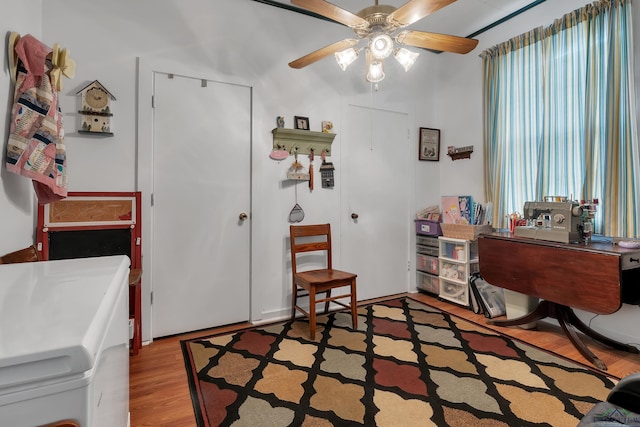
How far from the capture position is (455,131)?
3.59 meters

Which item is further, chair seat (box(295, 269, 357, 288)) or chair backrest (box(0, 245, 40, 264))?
chair seat (box(295, 269, 357, 288))

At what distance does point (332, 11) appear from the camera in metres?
1.65

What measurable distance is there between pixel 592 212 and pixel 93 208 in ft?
11.4

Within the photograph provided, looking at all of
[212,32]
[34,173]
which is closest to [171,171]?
[34,173]

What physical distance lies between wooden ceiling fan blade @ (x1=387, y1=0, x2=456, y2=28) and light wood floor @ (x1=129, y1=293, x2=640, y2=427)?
7.41 feet

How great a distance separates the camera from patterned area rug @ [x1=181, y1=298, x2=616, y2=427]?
1.57 metres

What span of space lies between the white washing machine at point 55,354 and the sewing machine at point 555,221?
2.64m

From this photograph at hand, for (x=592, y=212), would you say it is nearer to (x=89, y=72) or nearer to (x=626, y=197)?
(x=626, y=197)

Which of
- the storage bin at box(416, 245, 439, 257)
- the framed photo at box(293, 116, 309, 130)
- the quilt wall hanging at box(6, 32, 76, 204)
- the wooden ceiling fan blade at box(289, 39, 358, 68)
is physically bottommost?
the storage bin at box(416, 245, 439, 257)

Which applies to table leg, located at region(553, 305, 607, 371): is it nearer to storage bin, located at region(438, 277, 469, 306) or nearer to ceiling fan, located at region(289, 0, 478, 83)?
storage bin, located at region(438, 277, 469, 306)

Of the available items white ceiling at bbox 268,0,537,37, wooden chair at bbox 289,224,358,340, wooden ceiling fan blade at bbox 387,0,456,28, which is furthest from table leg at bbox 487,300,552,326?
white ceiling at bbox 268,0,537,37

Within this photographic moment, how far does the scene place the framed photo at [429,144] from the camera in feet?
12.0

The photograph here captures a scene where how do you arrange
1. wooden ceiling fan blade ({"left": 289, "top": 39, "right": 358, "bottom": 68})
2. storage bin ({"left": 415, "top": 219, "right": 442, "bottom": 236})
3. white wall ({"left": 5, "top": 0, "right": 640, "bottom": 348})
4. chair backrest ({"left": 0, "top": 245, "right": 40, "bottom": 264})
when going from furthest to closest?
storage bin ({"left": 415, "top": 219, "right": 442, "bottom": 236})
white wall ({"left": 5, "top": 0, "right": 640, "bottom": 348})
wooden ceiling fan blade ({"left": 289, "top": 39, "right": 358, "bottom": 68})
chair backrest ({"left": 0, "top": 245, "right": 40, "bottom": 264})

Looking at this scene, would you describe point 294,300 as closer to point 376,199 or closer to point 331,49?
point 376,199
